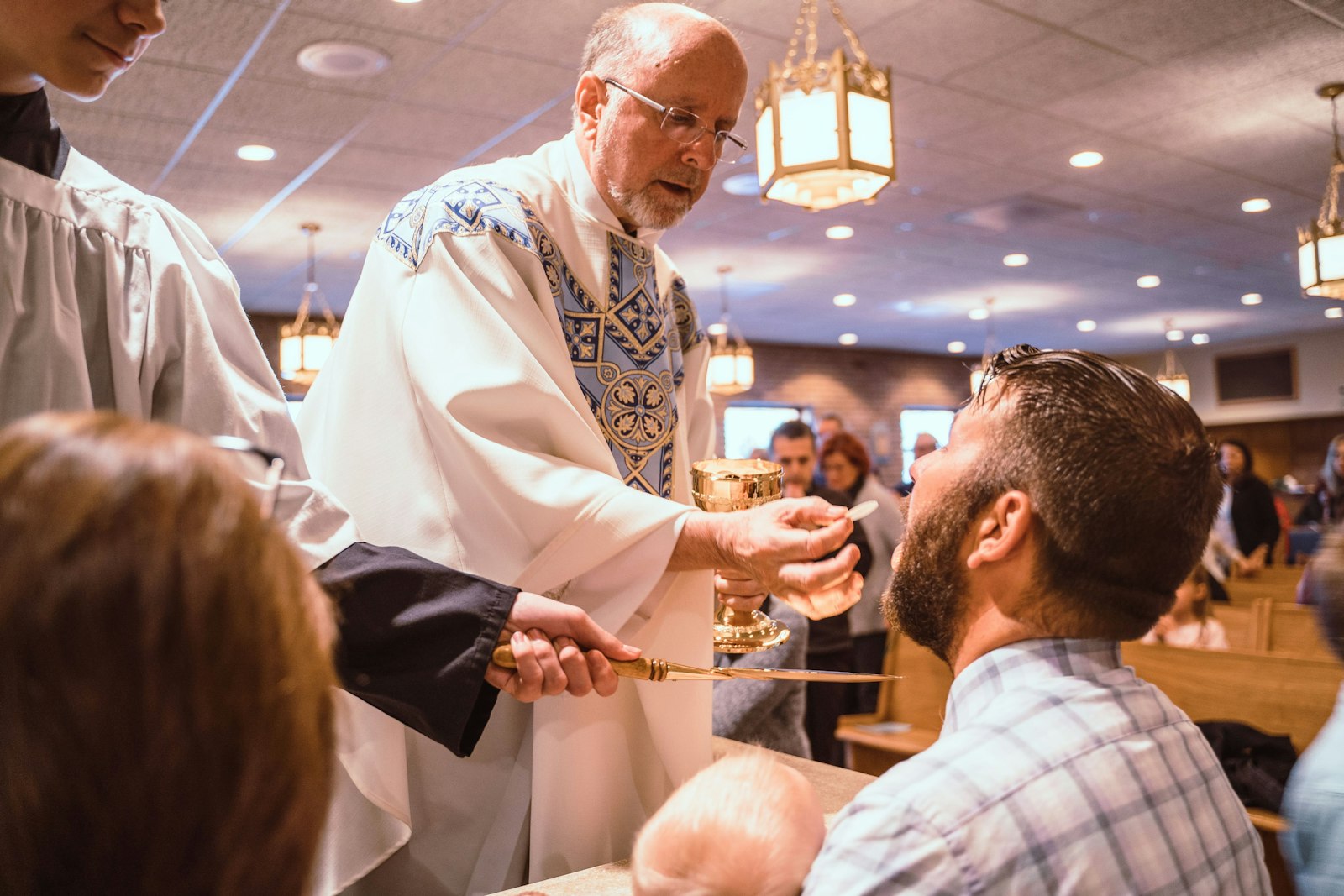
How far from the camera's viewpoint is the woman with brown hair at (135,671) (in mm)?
485

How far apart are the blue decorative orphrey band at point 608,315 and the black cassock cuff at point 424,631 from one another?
571 mm

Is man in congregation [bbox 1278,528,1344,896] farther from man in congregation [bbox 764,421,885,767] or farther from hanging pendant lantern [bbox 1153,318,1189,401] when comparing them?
hanging pendant lantern [bbox 1153,318,1189,401]

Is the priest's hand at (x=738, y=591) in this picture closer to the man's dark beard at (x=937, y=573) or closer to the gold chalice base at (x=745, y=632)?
the gold chalice base at (x=745, y=632)

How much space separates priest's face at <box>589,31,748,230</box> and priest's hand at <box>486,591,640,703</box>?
832 millimetres

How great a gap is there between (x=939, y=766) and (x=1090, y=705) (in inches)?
7.3

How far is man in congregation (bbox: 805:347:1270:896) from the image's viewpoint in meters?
0.97

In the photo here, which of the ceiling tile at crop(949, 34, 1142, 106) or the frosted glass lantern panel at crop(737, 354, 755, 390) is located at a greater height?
the ceiling tile at crop(949, 34, 1142, 106)

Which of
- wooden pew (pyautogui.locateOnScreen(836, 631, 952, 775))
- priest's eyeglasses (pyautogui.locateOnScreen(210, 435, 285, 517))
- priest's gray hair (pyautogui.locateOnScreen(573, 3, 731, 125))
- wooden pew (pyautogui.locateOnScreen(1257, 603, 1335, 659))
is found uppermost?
priest's gray hair (pyautogui.locateOnScreen(573, 3, 731, 125))

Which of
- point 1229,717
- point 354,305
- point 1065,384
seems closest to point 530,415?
point 354,305

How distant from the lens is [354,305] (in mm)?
1829

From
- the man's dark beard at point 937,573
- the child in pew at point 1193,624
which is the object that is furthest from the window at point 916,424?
the man's dark beard at point 937,573

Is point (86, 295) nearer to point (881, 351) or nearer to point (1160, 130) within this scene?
point (1160, 130)

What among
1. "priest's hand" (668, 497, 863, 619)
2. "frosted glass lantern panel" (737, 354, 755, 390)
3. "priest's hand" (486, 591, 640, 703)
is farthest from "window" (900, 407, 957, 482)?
"priest's hand" (486, 591, 640, 703)

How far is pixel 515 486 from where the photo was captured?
160cm
